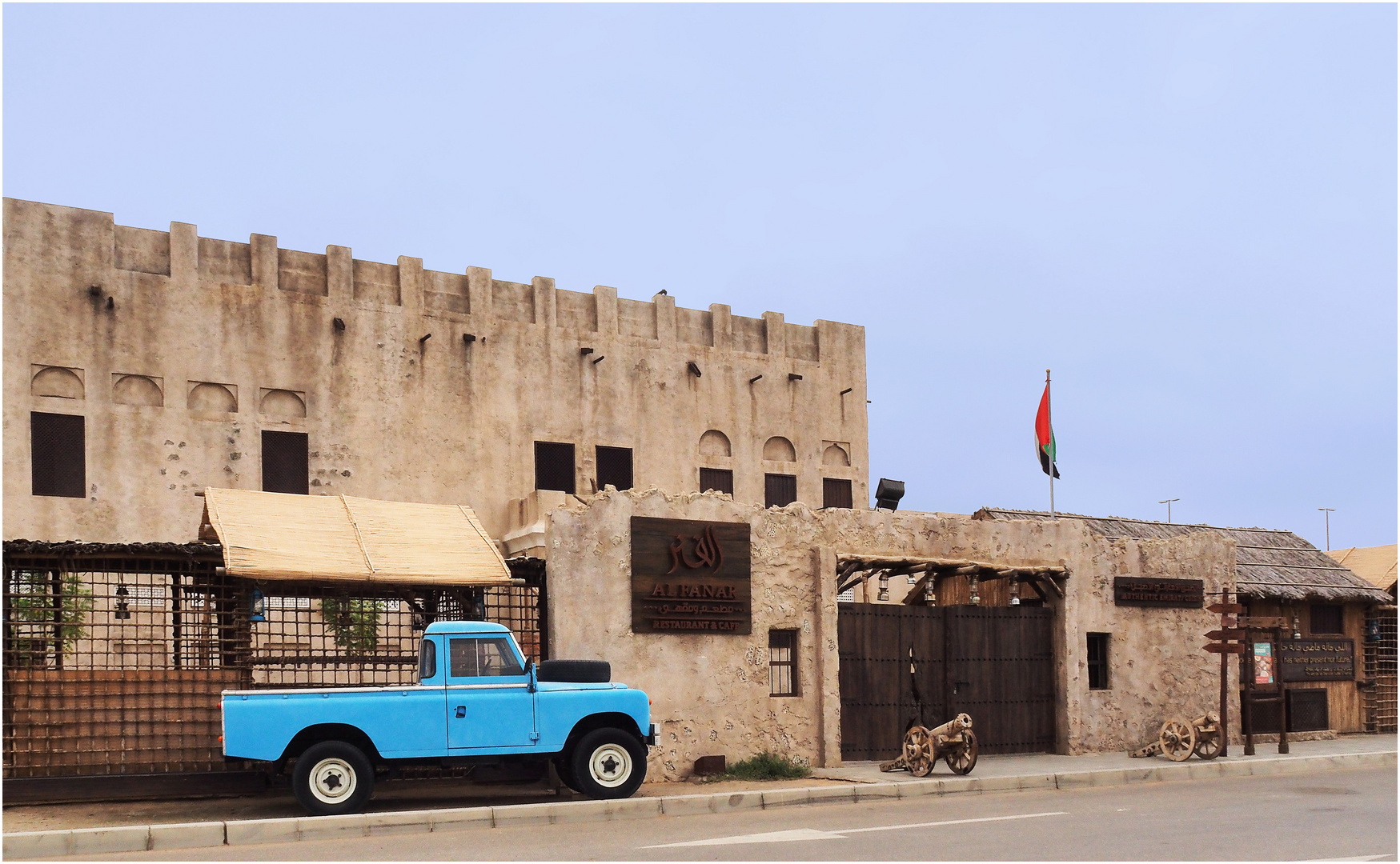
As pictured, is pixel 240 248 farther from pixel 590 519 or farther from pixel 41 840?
pixel 41 840

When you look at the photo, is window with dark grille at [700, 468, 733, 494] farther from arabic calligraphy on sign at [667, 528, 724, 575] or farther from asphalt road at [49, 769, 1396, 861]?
asphalt road at [49, 769, 1396, 861]

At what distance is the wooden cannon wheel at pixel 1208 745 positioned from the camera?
19141 mm

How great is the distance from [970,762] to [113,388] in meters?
17.9

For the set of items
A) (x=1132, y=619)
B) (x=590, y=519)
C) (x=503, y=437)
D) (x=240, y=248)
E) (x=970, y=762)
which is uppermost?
(x=240, y=248)

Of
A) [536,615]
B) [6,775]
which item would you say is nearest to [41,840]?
[6,775]

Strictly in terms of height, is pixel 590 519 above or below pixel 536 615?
above

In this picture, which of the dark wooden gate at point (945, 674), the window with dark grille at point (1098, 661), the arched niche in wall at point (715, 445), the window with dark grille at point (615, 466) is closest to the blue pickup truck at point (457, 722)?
the dark wooden gate at point (945, 674)

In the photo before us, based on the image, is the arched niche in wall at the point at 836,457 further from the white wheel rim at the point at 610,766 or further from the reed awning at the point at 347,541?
the white wheel rim at the point at 610,766

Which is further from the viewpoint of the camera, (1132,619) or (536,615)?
(1132,619)

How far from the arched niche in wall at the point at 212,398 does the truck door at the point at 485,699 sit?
14.5 m

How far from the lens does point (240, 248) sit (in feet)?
89.2

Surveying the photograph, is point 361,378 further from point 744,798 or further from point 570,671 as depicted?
point 744,798

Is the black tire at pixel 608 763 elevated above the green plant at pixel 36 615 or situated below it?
below

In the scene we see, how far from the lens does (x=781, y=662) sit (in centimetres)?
1891
